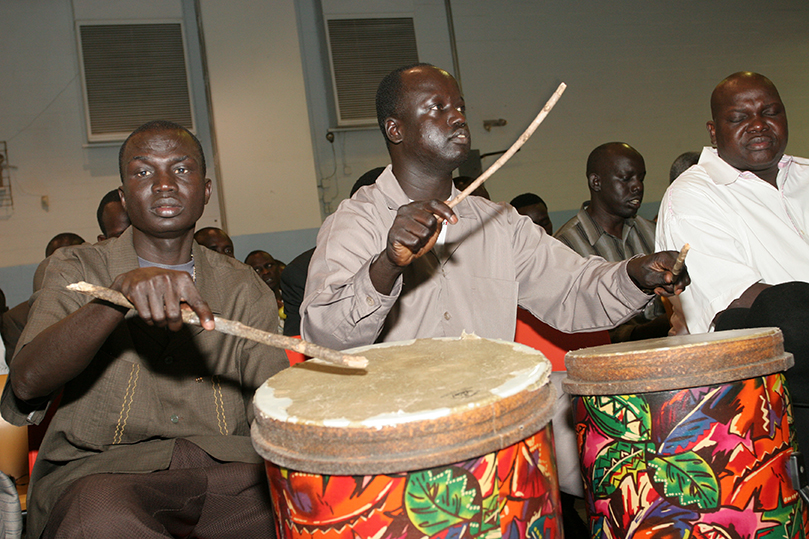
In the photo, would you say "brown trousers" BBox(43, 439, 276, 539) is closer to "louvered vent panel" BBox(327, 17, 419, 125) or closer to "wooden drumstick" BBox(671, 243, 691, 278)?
"wooden drumstick" BBox(671, 243, 691, 278)

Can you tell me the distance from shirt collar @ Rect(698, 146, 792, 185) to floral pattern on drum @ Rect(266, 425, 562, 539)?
164 centimetres

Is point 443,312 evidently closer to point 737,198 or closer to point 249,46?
point 737,198

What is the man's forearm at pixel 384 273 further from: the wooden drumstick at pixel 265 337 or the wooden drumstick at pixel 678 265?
the wooden drumstick at pixel 678 265

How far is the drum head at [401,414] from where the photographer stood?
954mm

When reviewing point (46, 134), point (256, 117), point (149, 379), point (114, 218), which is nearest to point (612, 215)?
point (114, 218)

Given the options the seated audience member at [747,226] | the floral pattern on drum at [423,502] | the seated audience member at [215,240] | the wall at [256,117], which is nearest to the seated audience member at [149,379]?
the floral pattern on drum at [423,502]

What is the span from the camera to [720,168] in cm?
232

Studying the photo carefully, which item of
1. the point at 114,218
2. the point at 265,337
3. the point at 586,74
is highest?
the point at 586,74

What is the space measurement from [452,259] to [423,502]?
105 centimetres

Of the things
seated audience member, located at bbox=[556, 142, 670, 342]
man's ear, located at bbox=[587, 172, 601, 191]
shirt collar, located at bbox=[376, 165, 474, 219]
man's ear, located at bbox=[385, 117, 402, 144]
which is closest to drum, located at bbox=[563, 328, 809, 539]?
shirt collar, located at bbox=[376, 165, 474, 219]

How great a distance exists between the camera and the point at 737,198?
2.23 m

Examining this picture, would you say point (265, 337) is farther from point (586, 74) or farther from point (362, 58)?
point (586, 74)

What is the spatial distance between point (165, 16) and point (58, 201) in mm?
2175

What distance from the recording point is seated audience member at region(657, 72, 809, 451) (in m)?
1.70
